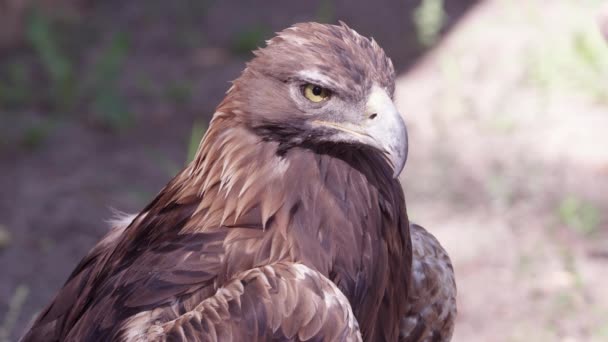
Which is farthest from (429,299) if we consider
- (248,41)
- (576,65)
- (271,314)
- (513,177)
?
(248,41)

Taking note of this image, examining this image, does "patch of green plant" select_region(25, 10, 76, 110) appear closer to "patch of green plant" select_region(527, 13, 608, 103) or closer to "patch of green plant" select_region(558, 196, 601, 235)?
"patch of green plant" select_region(527, 13, 608, 103)

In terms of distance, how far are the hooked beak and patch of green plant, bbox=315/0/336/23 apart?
17.0ft

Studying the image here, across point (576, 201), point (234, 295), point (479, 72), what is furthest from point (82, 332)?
point (479, 72)

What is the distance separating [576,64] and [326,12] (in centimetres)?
220

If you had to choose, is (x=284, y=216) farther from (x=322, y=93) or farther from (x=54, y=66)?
(x=54, y=66)

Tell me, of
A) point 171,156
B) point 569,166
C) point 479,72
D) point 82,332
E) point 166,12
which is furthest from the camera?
point 166,12

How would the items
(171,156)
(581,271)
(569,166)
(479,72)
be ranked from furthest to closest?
(479,72), (171,156), (569,166), (581,271)

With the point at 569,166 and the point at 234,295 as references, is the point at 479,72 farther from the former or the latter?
the point at 234,295

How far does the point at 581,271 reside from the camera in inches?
225

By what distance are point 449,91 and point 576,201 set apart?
5.33ft

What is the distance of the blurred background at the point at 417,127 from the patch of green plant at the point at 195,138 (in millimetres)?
21

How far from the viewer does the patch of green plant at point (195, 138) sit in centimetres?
666

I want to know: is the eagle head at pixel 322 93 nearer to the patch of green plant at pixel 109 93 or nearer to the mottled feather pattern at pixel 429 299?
the mottled feather pattern at pixel 429 299

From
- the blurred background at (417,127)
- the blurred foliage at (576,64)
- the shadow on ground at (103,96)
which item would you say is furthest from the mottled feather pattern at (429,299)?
the blurred foliage at (576,64)
